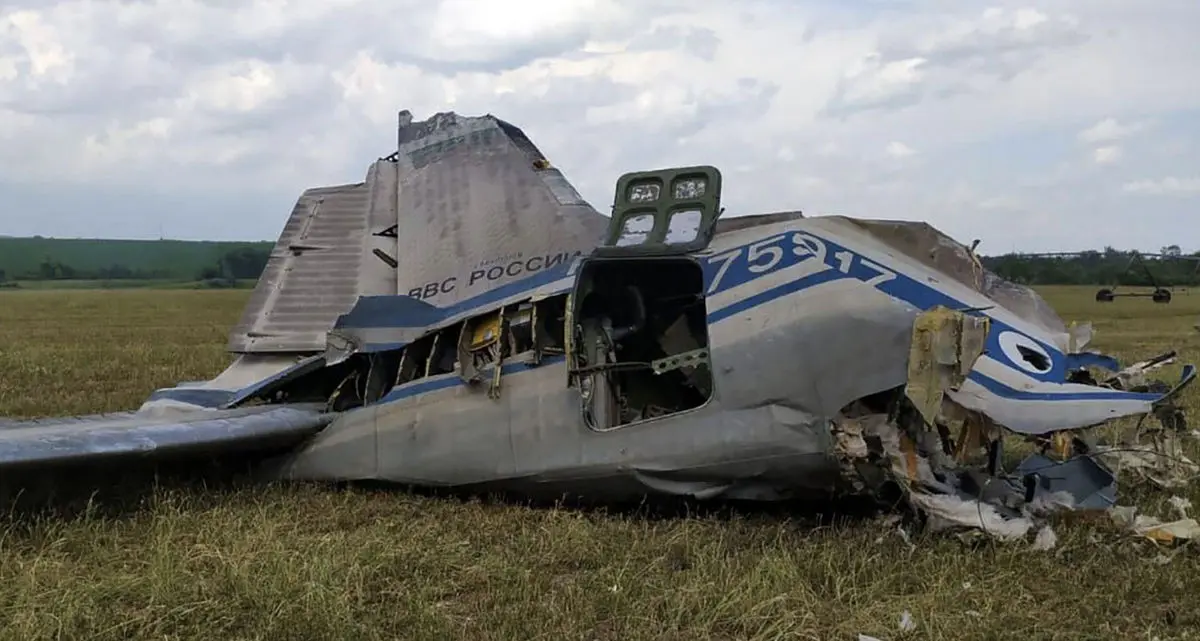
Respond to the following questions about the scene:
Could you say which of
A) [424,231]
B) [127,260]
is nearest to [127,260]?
[127,260]

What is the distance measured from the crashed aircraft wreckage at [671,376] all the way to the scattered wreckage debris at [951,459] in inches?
0.6

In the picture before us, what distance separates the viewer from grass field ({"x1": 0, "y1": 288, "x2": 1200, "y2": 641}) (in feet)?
14.6

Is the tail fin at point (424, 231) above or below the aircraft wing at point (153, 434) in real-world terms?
above

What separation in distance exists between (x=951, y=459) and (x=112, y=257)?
5415 inches

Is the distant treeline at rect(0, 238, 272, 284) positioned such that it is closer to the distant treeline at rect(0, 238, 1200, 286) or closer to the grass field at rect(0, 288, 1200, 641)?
the distant treeline at rect(0, 238, 1200, 286)

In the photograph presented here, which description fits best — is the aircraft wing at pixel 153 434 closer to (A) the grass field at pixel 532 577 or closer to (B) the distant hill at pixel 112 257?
(A) the grass field at pixel 532 577

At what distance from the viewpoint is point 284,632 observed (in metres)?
4.38

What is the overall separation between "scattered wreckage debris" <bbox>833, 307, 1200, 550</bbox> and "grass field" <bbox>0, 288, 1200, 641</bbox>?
15 cm

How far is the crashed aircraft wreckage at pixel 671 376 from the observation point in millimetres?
5566

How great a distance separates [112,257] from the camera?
129500 mm

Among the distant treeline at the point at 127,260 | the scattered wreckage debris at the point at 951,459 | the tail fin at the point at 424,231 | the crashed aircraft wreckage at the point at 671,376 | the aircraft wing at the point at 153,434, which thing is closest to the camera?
the scattered wreckage debris at the point at 951,459

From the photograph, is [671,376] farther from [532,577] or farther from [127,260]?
[127,260]

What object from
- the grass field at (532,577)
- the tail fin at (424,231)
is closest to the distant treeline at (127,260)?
the tail fin at (424,231)

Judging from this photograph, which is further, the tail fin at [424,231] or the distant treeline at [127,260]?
the distant treeline at [127,260]
